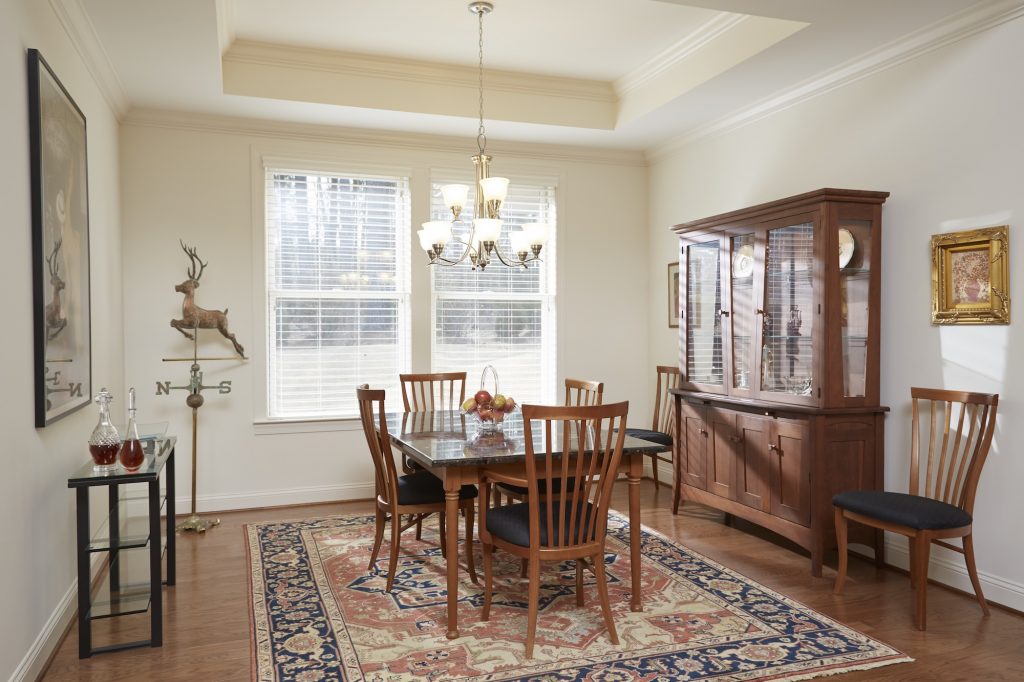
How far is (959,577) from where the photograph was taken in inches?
139

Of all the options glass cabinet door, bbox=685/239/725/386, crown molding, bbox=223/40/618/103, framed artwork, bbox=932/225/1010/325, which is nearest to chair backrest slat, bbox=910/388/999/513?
framed artwork, bbox=932/225/1010/325

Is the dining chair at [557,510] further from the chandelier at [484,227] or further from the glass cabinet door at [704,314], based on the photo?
the glass cabinet door at [704,314]

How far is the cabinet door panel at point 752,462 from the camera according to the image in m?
4.16

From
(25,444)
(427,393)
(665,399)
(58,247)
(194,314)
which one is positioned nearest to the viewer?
(25,444)

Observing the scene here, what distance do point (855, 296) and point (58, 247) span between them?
3.85 m

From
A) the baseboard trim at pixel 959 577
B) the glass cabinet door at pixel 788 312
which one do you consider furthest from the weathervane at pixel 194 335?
the baseboard trim at pixel 959 577

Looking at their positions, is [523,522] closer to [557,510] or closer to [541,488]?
[557,510]

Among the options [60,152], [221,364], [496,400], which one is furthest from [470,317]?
[60,152]

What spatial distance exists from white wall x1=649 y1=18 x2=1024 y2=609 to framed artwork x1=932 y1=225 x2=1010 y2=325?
0.16ft

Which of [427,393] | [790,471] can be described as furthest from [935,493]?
[427,393]

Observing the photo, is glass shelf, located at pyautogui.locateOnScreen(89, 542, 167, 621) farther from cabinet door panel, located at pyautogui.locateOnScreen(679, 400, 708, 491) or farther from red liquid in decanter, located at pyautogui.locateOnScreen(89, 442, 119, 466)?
cabinet door panel, located at pyautogui.locateOnScreen(679, 400, 708, 491)

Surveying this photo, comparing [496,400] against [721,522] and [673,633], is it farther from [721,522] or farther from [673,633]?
[721,522]

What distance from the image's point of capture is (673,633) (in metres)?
3.08

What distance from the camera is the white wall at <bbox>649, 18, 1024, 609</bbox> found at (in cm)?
333
